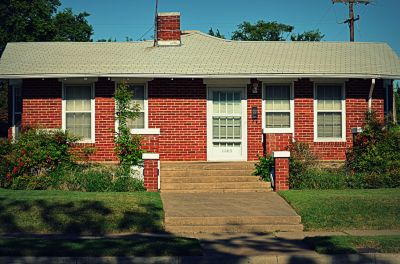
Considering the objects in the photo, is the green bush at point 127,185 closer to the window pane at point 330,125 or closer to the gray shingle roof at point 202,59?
the gray shingle roof at point 202,59

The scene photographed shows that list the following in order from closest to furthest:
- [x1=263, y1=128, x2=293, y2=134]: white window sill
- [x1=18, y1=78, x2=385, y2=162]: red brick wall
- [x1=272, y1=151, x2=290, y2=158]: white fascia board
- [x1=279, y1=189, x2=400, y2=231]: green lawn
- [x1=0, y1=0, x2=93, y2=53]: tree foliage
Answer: [x1=279, y1=189, x2=400, y2=231]: green lawn
[x1=272, y1=151, x2=290, y2=158]: white fascia board
[x1=263, y1=128, x2=293, y2=134]: white window sill
[x1=18, y1=78, x2=385, y2=162]: red brick wall
[x1=0, y1=0, x2=93, y2=53]: tree foliage

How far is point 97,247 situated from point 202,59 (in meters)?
10.5

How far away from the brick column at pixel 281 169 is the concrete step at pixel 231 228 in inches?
133

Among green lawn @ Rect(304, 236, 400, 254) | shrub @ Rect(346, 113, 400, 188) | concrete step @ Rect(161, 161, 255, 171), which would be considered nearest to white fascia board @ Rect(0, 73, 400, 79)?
shrub @ Rect(346, 113, 400, 188)

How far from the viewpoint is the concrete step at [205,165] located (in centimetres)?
1667

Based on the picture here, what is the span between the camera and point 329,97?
18.6 m

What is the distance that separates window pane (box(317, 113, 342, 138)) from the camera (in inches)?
730

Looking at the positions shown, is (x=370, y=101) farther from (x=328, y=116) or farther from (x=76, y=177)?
(x=76, y=177)

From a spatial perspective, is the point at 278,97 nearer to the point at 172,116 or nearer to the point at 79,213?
the point at 172,116

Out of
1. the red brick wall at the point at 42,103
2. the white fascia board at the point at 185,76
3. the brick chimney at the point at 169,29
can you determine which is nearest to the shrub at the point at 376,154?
the white fascia board at the point at 185,76

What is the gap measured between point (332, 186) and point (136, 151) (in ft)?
17.8

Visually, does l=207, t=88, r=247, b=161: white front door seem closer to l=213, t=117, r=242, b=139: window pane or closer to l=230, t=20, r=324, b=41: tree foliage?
l=213, t=117, r=242, b=139: window pane

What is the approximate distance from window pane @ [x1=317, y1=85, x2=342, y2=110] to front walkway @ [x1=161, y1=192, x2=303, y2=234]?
17.2ft

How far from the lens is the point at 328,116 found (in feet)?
61.0
